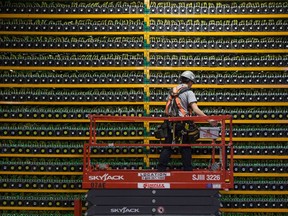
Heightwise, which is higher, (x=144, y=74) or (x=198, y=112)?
(x=144, y=74)

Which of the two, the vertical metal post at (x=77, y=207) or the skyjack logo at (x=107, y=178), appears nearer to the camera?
the skyjack logo at (x=107, y=178)

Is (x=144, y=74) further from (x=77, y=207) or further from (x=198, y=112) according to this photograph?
(x=77, y=207)

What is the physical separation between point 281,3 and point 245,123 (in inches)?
107

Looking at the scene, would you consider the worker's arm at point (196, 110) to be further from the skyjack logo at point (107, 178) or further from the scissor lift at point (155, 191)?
the skyjack logo at point (107, 178)

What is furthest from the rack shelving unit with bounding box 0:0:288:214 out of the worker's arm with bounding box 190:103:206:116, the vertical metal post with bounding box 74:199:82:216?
the worker's arm with bounding box 190:103:206:116

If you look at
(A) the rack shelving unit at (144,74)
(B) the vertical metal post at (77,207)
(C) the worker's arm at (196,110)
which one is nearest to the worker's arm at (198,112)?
(C) the worker's arm at (196,110)

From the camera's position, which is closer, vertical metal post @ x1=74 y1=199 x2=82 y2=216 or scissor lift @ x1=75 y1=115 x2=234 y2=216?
scissor lift @ x1=75 y1=115 x2=234 y2=216

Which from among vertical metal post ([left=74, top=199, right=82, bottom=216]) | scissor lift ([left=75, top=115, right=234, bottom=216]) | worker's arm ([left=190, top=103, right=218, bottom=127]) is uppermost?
worker's arm ([left=190, top=103, right=218, bottom=127])

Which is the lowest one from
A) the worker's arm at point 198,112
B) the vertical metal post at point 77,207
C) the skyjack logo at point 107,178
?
the vertical metal post at point 77,207

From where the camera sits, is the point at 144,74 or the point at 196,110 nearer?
the point at 196,110

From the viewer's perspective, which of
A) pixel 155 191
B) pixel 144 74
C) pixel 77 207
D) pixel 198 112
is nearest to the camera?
pixel 155 191

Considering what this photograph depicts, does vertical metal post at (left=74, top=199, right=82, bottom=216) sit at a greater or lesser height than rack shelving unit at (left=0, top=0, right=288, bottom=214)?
lesser

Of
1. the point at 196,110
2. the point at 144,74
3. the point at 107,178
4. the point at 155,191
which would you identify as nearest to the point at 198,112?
the point at 196,110

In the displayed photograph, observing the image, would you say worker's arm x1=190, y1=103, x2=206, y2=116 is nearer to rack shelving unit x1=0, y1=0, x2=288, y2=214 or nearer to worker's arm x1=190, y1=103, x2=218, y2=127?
worker's arm x1=190, y1=103, x2=218, y2=127
